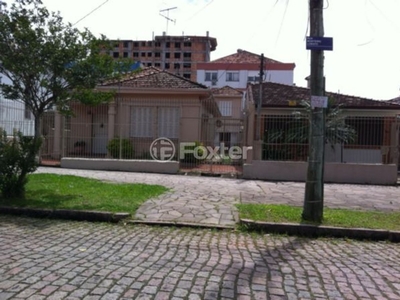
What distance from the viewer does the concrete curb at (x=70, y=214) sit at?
7227 mm

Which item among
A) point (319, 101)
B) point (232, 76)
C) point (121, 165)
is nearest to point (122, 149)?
point (121, 165)

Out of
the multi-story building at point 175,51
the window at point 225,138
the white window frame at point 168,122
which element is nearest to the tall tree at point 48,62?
the window at point 225,138

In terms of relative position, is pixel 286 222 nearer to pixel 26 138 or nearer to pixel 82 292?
pixel 82 292

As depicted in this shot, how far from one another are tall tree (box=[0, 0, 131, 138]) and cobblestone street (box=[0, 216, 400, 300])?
2975 mm

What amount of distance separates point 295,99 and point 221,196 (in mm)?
10681

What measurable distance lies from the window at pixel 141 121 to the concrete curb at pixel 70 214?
11065 mm

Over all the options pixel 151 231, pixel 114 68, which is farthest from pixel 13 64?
pixel 151 231

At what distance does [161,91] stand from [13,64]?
10713mm

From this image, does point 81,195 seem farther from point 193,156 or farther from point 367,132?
point 367,132

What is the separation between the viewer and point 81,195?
889cm

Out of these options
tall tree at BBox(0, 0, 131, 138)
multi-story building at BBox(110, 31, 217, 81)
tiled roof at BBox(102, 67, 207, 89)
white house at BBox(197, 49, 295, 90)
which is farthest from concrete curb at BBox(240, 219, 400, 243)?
multi-story building at BBox(110, 31, 217, 81)

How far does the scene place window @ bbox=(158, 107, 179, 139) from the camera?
60.0 ft

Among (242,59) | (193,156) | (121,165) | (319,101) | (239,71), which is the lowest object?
(121,165)

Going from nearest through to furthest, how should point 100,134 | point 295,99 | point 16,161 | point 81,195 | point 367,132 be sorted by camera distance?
point 16,161 → point 81,195 → point 367,132 → point 100,134 → point 295,99
